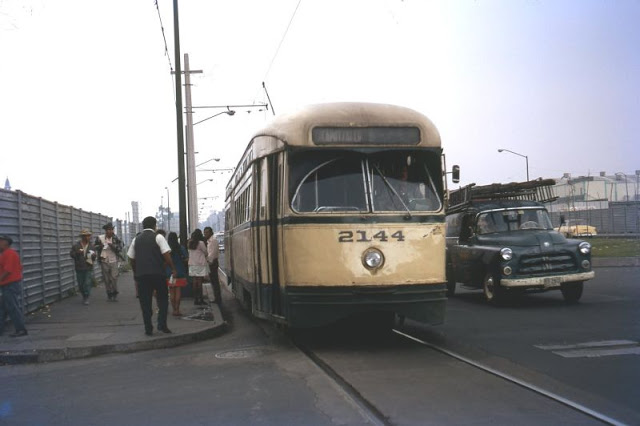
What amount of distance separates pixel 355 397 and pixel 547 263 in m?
8.67

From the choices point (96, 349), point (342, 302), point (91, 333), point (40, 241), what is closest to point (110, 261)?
point (40, 241)

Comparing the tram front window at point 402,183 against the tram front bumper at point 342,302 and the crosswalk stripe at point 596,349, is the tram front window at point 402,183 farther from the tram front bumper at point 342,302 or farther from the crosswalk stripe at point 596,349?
the crosswalk stripe at point 596,349

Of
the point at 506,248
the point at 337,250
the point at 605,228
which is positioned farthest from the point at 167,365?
the point at 605,228

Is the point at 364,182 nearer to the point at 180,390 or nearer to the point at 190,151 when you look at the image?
the point at 180,390

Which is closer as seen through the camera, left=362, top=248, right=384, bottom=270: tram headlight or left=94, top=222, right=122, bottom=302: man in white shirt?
left=362, top=248, right=384, bottom=270: tram headlight

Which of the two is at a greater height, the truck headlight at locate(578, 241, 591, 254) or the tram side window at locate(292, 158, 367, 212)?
the tram side window at locate(292, 158, 367, 212)

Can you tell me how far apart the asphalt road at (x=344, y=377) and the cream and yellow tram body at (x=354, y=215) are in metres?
0.74

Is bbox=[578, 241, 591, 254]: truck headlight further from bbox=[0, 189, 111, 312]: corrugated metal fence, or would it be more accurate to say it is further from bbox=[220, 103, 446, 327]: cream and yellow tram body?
bbox=[0, 189, 111, 312]: corrugated metal fence

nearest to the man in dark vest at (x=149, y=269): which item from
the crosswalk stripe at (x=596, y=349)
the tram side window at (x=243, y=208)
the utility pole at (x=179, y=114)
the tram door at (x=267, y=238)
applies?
the tram side window at (x=243, y=208)

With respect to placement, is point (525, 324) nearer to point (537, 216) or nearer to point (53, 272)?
point (537, 216)

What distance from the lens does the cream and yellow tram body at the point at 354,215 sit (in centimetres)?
862

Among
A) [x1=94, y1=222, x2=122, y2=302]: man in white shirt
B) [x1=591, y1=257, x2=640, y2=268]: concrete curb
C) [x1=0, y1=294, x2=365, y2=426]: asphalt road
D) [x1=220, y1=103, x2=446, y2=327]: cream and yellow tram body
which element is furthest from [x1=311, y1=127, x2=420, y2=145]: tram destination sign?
[x1=591, y1=257, x2=640, y2=268]: concrete curb

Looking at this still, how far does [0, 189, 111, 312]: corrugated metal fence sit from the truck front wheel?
36.1 feet

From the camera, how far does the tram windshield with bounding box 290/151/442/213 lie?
347 inches
